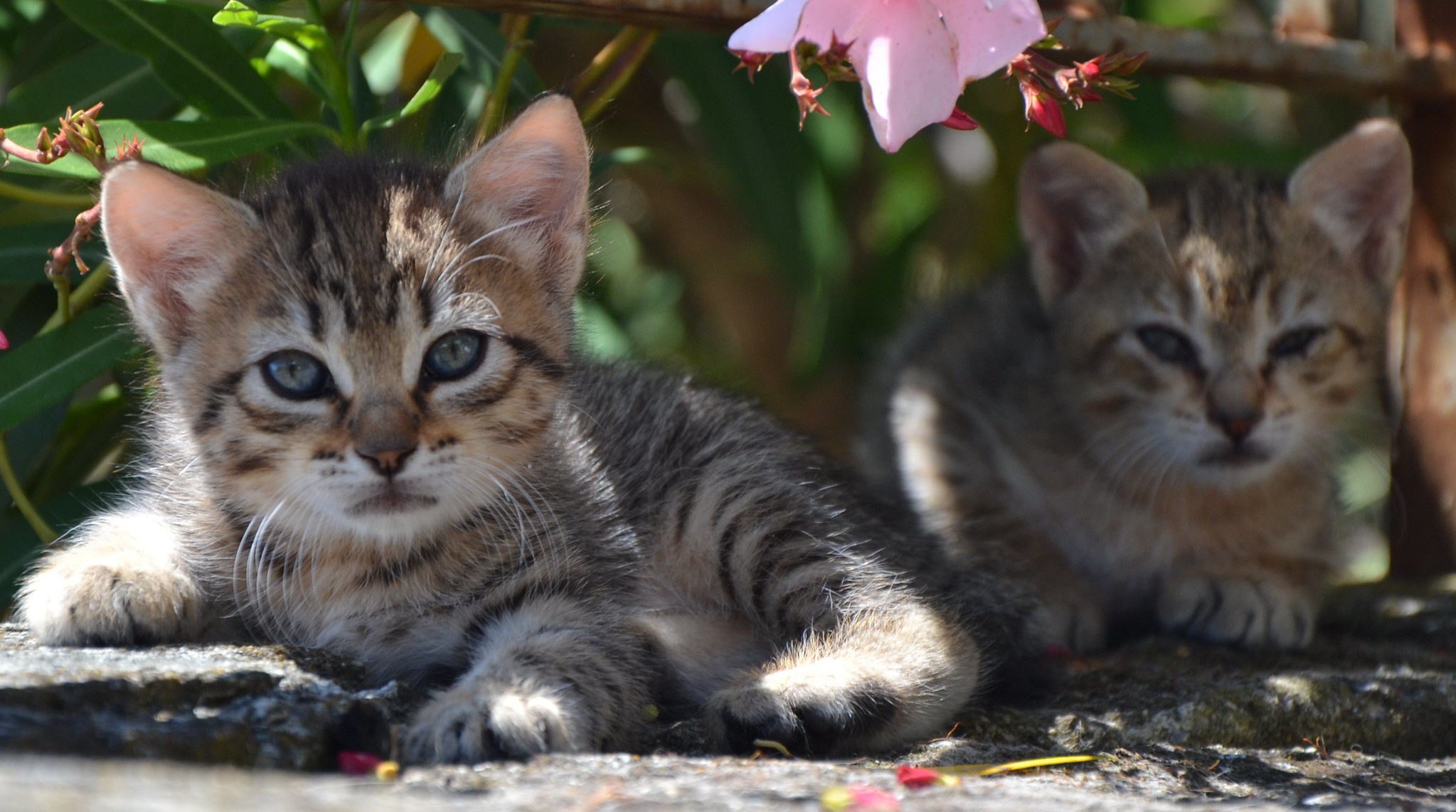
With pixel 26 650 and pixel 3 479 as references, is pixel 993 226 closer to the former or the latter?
pixel 3 479

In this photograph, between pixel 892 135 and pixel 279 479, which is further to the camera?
pixel 279 479

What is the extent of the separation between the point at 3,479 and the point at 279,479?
0.80 meters

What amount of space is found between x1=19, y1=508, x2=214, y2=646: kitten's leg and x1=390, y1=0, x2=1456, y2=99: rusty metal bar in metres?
1.28

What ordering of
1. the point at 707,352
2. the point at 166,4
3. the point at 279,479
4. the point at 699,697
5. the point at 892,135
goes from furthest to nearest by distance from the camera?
the point at 707,352
the point at 166,4
the point at 699,697
the point at 279,479
the point at 892,135

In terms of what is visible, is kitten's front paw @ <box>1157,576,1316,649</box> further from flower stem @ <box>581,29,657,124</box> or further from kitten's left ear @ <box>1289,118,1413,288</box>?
flower stem @ <box>581,29,657,124</box>

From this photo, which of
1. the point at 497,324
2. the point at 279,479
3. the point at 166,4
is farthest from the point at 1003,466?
the point at 166,4

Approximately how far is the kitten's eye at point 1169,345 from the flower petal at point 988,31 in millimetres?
1399

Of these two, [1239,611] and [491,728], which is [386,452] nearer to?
[491,728]

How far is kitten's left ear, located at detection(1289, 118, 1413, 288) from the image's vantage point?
9.44ft

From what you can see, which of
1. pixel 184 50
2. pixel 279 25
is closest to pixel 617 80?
pixel 279 25

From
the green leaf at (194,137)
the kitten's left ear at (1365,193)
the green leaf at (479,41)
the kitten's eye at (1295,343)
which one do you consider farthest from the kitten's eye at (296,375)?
the kitten's left ear at (1365,193)

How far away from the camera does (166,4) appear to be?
232 centimetres

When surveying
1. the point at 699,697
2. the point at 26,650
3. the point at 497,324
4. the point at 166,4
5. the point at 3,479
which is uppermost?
the point at 166,4

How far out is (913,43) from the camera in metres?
1.65
